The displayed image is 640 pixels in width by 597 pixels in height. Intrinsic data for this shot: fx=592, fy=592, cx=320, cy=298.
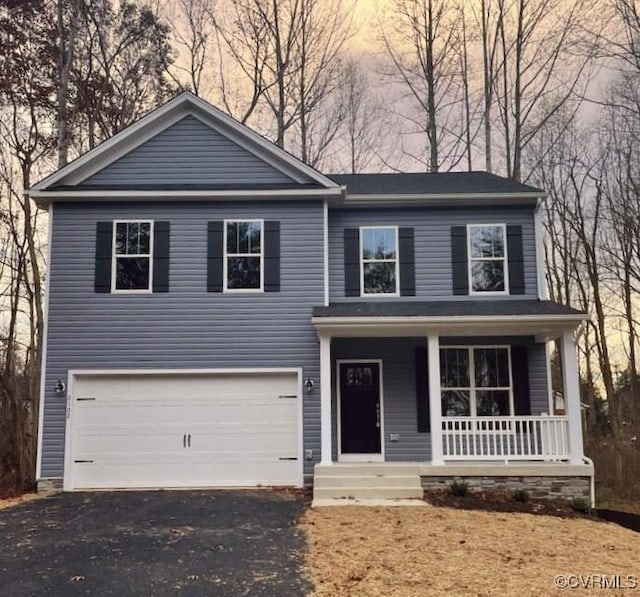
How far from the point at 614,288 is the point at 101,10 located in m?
18.0

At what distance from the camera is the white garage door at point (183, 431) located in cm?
1062

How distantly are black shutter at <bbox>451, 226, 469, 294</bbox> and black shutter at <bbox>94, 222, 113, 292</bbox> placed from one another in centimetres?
662

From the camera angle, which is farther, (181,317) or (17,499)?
(181,317)

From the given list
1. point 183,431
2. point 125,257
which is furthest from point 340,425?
point 125,257

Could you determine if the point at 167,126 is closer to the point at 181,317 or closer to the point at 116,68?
the point at 181,317

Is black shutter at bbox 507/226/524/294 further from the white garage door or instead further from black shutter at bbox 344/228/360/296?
the white garage door

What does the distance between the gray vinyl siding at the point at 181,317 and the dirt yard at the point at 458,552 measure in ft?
10.3

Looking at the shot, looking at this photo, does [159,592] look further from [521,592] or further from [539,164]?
[539,164]

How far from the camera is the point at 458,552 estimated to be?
638 centimetres

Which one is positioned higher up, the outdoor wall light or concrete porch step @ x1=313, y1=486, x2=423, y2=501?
the outdoor wall light

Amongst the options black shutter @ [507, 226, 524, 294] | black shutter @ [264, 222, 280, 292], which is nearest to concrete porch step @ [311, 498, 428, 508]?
black shutter @ [264, 222, 280, 292]

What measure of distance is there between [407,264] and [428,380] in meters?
2.31

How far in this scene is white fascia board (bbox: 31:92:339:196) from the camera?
1116 centimetres

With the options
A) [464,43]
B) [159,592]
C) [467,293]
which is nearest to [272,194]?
[467,293]
